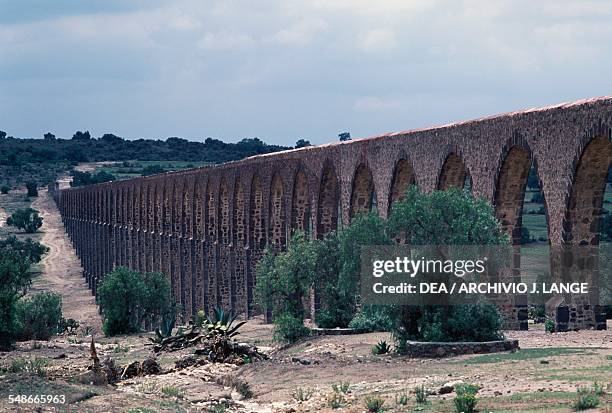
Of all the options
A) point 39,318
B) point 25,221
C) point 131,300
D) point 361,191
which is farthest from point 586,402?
point 25,221

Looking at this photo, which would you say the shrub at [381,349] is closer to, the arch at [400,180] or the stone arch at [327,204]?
the arch at [400,180]

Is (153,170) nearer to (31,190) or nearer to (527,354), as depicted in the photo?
(31,190)

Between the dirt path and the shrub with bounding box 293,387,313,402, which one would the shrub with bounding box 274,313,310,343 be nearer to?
the shrub with bounding box 293,387,313,402

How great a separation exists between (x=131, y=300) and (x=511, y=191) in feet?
47.5

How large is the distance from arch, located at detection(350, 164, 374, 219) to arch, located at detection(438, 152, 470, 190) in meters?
4.59

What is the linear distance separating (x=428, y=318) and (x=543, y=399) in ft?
18.6

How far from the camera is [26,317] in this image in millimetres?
32500

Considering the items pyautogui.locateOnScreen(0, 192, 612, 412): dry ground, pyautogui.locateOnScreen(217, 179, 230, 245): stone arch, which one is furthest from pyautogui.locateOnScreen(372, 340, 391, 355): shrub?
pyautogui.locateOnScreen(217, 179, 230, 245): stone arch

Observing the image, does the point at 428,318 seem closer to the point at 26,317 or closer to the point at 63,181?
the point at 26,317

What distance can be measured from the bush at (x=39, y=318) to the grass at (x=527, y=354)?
17349 millimetres

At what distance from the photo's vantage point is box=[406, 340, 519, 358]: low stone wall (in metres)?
17.0

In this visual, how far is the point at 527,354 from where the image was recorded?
1591cm

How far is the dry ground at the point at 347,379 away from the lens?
13023mm

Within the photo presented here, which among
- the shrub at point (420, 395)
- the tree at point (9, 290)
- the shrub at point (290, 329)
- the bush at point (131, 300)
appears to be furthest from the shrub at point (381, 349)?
the bush at point (131, 300)
